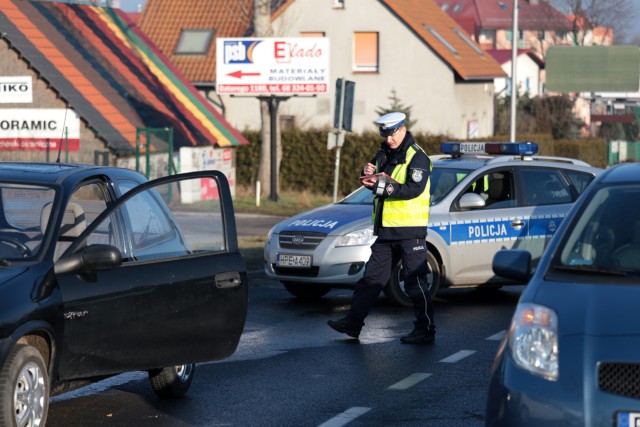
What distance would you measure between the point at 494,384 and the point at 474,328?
255 inches

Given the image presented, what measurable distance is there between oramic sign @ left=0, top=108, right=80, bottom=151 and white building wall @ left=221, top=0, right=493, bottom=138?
2022cm

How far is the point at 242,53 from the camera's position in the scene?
3600 centimetres

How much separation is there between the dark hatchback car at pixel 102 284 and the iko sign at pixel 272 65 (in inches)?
1077

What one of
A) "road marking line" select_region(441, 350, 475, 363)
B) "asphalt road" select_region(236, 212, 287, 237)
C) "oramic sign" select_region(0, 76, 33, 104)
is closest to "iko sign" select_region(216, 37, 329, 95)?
"asphalt road" select_region(236, 212, 287, 237)

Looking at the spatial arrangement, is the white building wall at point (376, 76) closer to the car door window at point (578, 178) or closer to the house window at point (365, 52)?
the house window at point (365, 52)

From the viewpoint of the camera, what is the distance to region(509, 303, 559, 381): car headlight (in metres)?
5.61

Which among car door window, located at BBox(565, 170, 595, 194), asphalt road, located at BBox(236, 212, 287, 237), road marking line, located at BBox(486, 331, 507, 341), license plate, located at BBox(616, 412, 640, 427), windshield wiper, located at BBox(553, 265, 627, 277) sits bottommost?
asphalt road, located at BBox(236, 212, 287, 237)

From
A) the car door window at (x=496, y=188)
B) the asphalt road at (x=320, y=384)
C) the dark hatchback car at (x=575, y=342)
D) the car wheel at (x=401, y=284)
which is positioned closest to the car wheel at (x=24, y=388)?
the asphalt road at (x=320, y=384)

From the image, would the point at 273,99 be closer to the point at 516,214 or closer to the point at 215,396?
the point at 516,214

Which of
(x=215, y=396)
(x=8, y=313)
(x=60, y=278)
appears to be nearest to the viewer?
(x=8, y=313)

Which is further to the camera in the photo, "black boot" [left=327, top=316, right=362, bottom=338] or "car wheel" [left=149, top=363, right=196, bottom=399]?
"black boot" [left=327, top=316, right=362, bottom=338]

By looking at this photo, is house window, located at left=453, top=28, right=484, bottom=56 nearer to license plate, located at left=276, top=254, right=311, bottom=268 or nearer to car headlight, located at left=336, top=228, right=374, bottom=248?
license plate, located at left=276, top=254, right=311, bottom=268

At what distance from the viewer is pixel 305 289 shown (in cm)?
1458

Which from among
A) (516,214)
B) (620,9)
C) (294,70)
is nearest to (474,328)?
(516,214)
